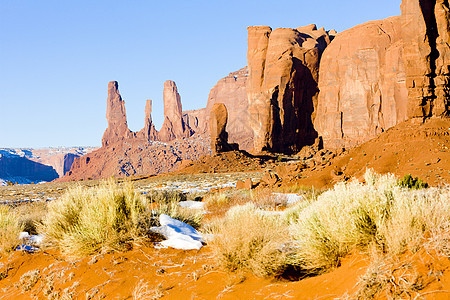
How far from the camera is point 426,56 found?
25.3m

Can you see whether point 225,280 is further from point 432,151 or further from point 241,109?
point 241,109

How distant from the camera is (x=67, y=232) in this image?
7766 millimetres

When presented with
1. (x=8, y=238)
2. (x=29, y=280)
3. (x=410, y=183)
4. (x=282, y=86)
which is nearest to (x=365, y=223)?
(x=29, y=280)

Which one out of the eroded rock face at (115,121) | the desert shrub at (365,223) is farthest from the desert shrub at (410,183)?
the eroded rock face at (115,121)

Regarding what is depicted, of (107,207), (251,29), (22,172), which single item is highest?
(251,29)

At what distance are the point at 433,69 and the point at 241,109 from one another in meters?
91.2

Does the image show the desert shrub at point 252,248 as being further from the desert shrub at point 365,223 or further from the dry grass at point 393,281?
the dry grass at point 393,281

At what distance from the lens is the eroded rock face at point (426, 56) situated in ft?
82.3

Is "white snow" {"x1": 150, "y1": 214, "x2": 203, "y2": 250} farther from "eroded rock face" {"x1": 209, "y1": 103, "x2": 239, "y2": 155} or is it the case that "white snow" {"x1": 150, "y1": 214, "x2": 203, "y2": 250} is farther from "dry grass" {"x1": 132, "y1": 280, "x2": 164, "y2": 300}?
"eroded rock face" {"x1": 209, "y1": 103, "x2": 239, "y2": 155}

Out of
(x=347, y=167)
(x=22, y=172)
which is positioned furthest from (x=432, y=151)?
(x=22, y=172)

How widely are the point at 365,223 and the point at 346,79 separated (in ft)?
178

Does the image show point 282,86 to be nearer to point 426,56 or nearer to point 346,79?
point 346,79

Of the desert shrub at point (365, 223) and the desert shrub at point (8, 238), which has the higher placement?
the desert shrub at point (365, 223)

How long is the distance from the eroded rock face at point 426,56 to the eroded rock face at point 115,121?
4553 inches
